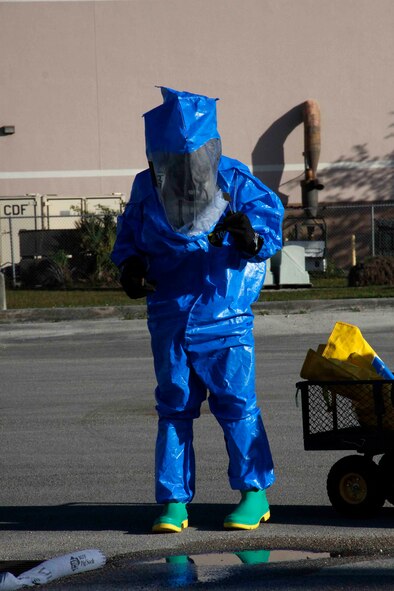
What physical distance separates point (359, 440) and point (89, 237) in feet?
62.7

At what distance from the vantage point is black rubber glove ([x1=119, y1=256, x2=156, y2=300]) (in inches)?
212

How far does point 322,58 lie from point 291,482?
2344 centimetres

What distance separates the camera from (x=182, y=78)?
2873 centimetres

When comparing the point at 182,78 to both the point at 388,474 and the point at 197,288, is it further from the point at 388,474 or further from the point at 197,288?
the point at 388,474

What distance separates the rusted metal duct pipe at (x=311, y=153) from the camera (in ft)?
92.4

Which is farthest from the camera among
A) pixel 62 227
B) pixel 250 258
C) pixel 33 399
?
pixel 62 227

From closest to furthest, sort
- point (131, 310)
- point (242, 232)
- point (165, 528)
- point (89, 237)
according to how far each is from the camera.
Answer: point (242, 232)
point (165, 528)
point (131, 310)
point (89, 237)

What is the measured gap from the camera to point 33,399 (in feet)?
32.6

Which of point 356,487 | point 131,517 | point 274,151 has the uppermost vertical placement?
point 274,151

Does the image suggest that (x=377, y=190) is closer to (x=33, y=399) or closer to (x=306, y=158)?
(x=306, y=158)

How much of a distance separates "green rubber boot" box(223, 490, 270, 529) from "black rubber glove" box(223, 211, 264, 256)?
1117 millimetres

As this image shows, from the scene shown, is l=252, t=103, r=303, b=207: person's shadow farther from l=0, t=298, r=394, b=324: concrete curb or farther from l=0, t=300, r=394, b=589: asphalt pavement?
l=0, t=300, r=394, b=589: asphalt pavement

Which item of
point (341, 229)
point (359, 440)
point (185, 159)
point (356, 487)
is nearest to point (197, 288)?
point (185, 159)

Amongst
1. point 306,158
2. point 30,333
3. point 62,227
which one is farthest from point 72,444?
point 306,158
